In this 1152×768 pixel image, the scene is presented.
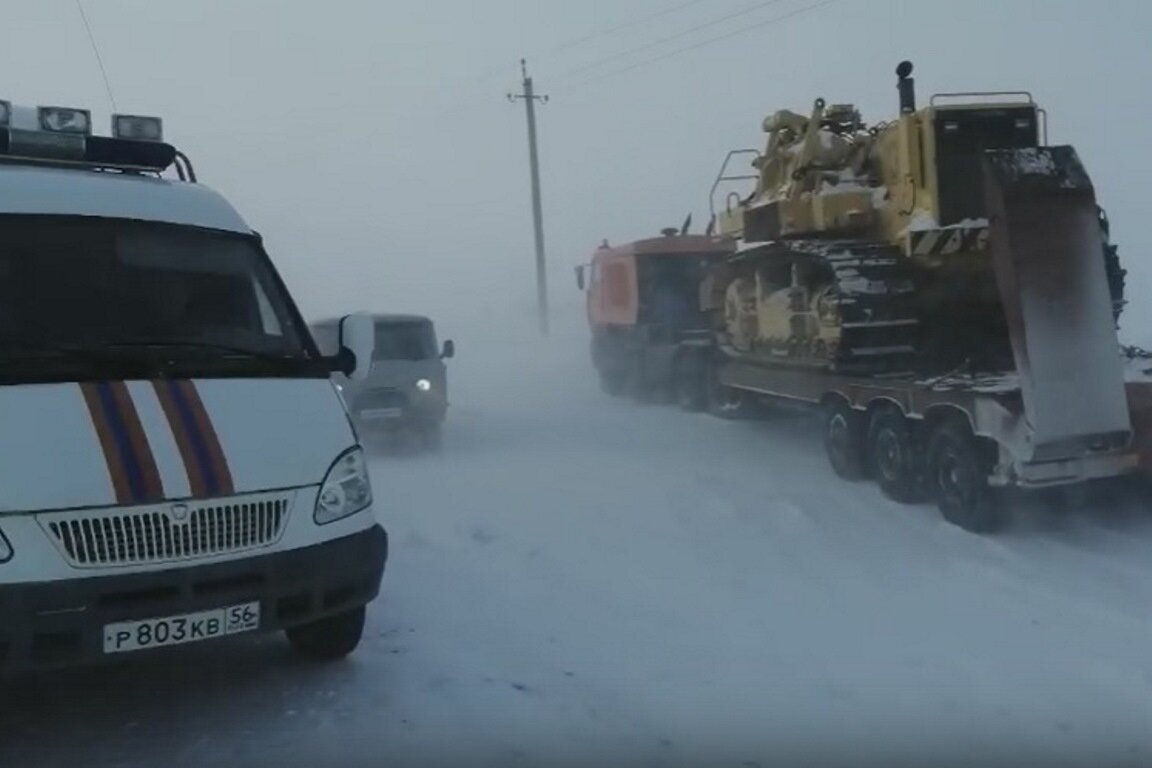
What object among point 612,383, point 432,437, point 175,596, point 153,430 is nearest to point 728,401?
point 432,437

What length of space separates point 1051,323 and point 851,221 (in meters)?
3.61

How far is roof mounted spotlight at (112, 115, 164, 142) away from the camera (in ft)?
20.7

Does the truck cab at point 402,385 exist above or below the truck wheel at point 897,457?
above

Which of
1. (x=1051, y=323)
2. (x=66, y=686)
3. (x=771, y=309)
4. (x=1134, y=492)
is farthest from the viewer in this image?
(x=771, y=309)

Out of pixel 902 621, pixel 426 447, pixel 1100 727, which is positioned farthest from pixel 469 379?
pixel 1100 727

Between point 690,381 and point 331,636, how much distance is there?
13.1 metres

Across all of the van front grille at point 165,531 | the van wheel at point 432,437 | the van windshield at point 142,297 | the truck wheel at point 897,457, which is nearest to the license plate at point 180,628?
the van front grille at point 165,531

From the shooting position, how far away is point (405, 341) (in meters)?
14.8

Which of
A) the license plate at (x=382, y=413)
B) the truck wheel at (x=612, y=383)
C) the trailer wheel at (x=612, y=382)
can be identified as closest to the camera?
the license plate at (x=382, y=413)

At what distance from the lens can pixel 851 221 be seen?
455 inches

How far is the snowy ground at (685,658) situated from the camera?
4.65m

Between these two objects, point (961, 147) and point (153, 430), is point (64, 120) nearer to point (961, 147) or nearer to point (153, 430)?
point (153, 430)

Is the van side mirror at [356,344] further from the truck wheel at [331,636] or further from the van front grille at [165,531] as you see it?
the van front grille at [165,531]

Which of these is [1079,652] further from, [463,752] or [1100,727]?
[463,752]
